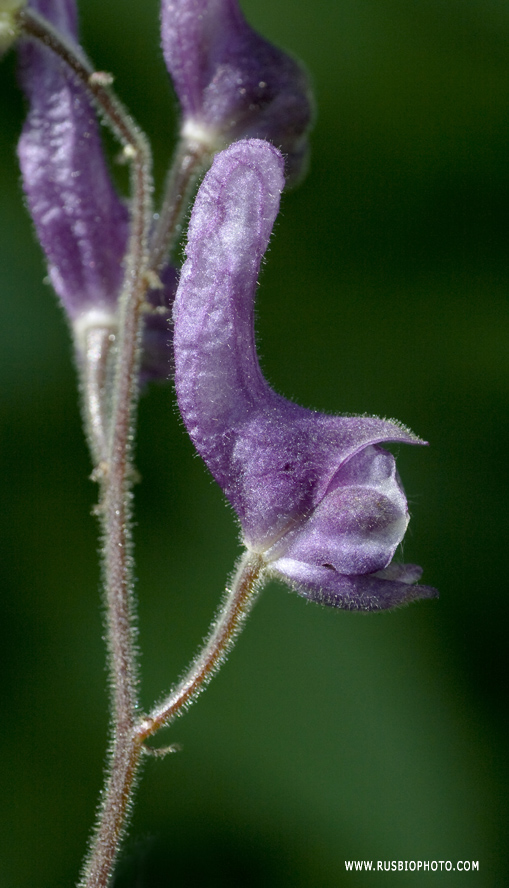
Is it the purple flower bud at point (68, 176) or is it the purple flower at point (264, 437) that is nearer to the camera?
the purple flower at point (264, 437)

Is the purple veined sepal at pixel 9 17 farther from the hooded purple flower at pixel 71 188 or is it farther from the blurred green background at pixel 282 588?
the blurred green background at pixel 282 588

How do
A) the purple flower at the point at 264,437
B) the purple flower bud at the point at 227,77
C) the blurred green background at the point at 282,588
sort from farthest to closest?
1. the blurred green background at the point at 282,588
2. the purple flower bud at the point at 227,77
3. the purple flower at the point at 264,437

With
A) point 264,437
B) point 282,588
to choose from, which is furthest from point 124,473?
point 282,588

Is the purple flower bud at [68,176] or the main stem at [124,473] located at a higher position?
the purple flower bud at [68,176]

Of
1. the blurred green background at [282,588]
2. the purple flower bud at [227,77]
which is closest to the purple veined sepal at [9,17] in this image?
the purple flower bud at [227,77]

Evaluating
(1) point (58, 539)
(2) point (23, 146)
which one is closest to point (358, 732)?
(1) point (58, 539)

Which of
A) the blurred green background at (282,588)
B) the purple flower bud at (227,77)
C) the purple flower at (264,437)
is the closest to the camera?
the purple flower at (264,437)
